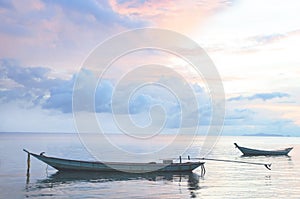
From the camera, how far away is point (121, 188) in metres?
32.9

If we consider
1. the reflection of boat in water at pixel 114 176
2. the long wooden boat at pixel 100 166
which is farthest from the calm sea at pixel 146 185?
the long wooden boat at pixel 100 166

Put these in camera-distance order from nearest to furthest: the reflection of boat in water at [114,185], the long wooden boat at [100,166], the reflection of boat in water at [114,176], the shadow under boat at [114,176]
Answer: the reflection of boat in water at [114,185] < the reflection of boat in water at [114,176] < the shadow under boat at [114,176] < the long wooden boat at [100,166]

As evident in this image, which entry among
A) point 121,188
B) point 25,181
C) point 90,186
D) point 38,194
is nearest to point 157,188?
point 121,188

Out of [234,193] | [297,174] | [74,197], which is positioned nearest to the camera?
[74,197]

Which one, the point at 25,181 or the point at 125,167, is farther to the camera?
the point at 125,167

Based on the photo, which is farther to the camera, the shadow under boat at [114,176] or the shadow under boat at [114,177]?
the shadow under boat at [114,176]

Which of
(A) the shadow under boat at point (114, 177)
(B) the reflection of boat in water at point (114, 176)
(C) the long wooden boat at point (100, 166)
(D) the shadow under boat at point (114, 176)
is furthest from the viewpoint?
(C) the long wooden boat at point (100, 166)

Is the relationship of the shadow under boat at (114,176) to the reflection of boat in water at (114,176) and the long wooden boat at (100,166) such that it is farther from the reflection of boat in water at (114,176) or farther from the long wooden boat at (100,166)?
the long wooden boat at (100,166)

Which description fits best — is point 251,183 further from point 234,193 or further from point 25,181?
point 25,181

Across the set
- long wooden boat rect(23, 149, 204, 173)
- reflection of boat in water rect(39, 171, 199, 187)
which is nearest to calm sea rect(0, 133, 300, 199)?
reflection of boat in water rect(39, 171, 199, 187)

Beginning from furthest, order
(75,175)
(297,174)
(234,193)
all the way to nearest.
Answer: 1. (297,174)
2. (75,175)
3. (234,193)

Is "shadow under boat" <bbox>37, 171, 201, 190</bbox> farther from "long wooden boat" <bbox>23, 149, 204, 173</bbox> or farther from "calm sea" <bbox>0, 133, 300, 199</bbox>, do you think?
"long wooden boat" <bbox>23, 149, 204, 173</bbox>

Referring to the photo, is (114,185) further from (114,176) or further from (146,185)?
(114,176)

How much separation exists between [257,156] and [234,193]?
48.5 m
